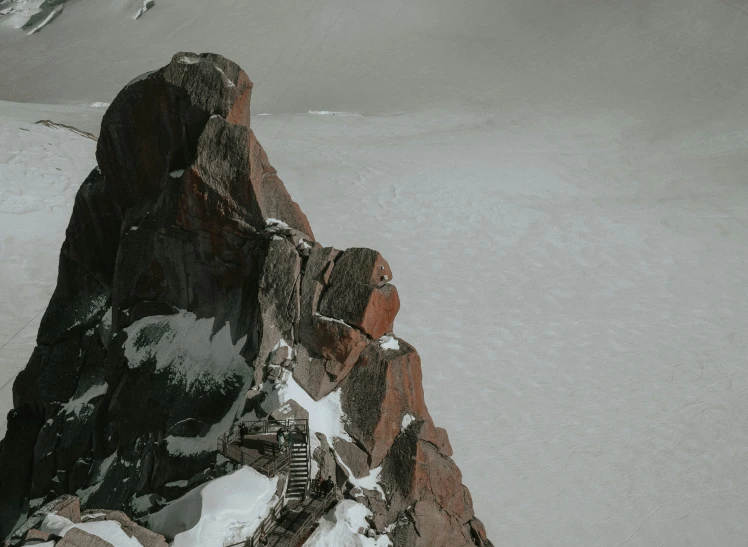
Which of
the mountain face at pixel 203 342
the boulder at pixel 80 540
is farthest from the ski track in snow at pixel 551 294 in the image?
the boulder at pixel 80 540

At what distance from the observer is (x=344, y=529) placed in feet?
40.8

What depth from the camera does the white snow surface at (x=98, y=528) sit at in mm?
10070

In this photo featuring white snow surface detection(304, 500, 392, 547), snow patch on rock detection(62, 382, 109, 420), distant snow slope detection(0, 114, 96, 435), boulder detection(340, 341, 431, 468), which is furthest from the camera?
distant snow slope detection(0, 114, 96, 435)

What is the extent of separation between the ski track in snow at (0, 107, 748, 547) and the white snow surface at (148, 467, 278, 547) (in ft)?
34.6

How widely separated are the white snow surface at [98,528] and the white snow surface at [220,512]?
2.43 feet

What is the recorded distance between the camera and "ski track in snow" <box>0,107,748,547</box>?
878 inches

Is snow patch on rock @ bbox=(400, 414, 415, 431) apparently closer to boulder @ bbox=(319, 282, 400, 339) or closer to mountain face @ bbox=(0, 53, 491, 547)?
mountain face @ bbox=(0, 53, 491, 547)

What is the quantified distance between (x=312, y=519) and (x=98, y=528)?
303 cm

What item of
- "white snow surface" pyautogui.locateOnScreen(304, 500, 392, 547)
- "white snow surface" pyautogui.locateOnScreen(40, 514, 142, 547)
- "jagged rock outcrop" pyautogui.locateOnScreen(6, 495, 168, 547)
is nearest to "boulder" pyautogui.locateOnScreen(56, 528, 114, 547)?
"jagged rock outcrop" pyautogui.locateOnScreen(6, 495, 168, 547)

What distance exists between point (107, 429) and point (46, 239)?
15.7 meters

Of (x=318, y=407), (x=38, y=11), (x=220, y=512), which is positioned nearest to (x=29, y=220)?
(x=318, y=407)

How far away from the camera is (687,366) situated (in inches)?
1027

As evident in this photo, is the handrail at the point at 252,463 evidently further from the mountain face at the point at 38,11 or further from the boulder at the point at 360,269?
the mountain face at the point at 38,11

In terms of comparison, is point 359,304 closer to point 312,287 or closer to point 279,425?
point 312,287
